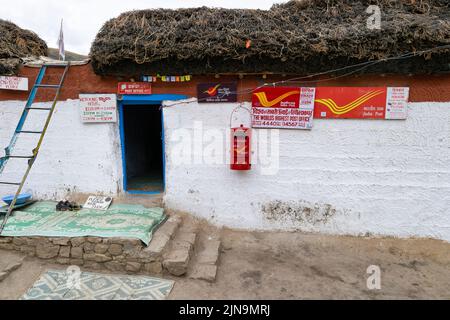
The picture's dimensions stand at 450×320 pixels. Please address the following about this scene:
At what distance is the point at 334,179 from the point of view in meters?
5.43

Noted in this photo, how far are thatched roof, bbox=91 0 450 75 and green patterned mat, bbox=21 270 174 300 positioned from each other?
3.48 metres

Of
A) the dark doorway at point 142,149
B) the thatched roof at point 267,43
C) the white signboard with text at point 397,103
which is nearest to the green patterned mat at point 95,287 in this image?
the dark doorway at point 142,149

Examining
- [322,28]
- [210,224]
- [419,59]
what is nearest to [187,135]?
[210,224]

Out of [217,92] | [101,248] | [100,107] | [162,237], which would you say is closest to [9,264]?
[101,248]

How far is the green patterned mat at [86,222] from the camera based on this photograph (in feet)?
15.2

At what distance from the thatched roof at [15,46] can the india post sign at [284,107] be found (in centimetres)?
469

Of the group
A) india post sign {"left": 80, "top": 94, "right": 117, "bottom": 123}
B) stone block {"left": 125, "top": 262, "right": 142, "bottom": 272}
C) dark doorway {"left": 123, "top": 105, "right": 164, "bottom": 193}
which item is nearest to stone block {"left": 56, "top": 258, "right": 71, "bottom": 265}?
stone block {"left": 125, "top": 262, "right": 142, "bottom": 272}

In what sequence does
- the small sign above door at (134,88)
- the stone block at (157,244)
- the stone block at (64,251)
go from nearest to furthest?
the stone block at (157,244) < the stone block at (64,251) < the small sign above door at (134,88)

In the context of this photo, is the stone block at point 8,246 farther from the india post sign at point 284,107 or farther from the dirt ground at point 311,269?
the india post sign at point 284,107

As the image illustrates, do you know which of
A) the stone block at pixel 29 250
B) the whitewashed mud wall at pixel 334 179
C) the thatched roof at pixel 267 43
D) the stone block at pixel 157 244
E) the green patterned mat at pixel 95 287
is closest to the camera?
the green patterned mat at pixel 95 287

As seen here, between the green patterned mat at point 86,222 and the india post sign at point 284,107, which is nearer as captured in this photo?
the green patterned mat at point 86,222

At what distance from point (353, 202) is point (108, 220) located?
4372 millimetres

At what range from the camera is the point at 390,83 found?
5.20 metres

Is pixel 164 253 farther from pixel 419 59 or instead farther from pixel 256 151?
pixel 419 59
